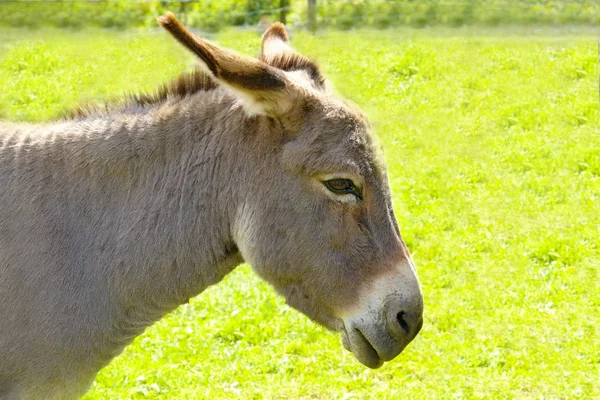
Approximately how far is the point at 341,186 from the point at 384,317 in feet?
2.21

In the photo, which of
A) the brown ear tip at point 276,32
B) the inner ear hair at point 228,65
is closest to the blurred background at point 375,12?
the brown ear tip at point 276,32

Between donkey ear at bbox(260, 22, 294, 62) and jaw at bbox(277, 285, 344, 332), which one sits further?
donkey ear at bbox(260, 22, 294, 62)

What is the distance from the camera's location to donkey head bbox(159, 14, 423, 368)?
4.20 metres

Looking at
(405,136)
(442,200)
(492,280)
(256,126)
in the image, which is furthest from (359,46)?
→ (256,126)

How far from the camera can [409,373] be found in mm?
7309

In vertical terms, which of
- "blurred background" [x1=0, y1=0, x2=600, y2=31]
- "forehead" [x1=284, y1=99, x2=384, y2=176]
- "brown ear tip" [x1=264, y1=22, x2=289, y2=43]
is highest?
"brown ear tip" [x1=264, y1=22, x2=289, y2=43]

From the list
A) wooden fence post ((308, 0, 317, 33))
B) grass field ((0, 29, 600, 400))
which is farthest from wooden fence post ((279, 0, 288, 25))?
grass field ((0, 29, 600, 400))

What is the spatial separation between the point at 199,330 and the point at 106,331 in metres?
3.64

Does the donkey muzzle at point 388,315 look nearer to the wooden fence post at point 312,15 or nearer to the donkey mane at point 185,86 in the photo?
the donkey mane at point 185,86

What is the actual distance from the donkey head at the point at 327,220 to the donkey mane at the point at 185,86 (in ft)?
0.96

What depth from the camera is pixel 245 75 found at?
3994 mm

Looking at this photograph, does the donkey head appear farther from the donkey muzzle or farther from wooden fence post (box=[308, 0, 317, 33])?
wooden fence post (box=[308, 0, 317, 33])

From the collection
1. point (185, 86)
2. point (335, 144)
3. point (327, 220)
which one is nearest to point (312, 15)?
point (185, 86)

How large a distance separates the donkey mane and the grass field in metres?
0.14
